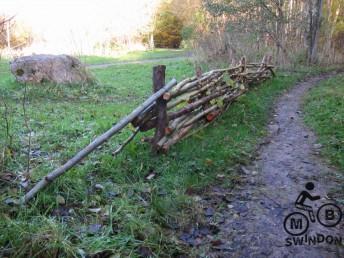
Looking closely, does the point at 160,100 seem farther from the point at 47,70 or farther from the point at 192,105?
the point at 47,70

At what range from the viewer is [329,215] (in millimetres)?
2938

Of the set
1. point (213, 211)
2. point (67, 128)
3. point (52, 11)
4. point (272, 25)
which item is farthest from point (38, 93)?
point (52, 11)

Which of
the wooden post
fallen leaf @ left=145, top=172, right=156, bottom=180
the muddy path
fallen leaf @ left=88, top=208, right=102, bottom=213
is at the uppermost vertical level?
the wooden post

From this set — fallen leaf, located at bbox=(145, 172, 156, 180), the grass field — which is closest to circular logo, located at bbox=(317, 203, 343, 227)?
the grass field

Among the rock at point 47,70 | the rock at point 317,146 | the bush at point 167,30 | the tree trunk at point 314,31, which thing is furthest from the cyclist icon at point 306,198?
the bush at point 167,30

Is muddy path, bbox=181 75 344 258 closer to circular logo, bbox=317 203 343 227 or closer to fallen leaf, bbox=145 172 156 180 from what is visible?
circular logo, bbox=317 203 343 227

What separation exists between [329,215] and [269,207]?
0.51m

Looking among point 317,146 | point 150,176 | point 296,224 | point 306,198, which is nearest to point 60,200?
point 150,176

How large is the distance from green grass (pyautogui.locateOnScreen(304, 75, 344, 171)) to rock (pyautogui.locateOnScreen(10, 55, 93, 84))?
6.35 metres

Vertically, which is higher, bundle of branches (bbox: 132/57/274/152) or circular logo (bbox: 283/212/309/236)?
bundle of branches (bbox: 132/57/274/152)

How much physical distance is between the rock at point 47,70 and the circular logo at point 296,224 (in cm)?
796

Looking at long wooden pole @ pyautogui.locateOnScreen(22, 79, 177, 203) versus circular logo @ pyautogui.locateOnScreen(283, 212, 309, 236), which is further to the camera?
long wooden pole @ pyautogui.locateOnScreen(22, 79, 177, 203)

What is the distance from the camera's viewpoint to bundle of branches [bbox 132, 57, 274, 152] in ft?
13.0

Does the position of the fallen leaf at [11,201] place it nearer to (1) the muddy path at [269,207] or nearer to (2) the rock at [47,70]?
(1) the muddy path at [269,207]
